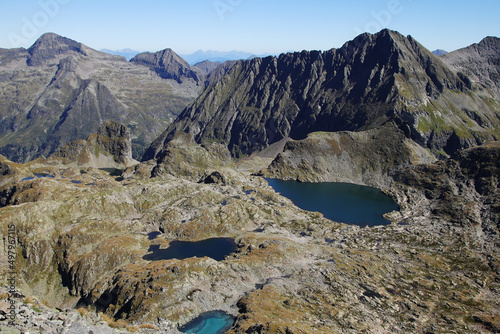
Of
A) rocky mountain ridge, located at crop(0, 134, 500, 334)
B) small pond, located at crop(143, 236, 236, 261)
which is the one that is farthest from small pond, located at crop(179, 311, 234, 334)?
small pond, located at crop(143, 236, 236, 261)

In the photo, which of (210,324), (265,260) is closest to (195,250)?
(265,260)

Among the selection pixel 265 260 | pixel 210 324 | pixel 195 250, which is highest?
pixel 265 260

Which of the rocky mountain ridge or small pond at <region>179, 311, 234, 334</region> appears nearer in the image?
small pond at <region>179, 311, 234, 334</region>

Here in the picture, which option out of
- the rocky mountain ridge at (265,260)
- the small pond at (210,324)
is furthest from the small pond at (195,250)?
the small pond at (210,324)

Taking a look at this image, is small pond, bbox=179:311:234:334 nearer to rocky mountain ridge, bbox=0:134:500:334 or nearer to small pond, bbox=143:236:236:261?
rocky mountain ridge, bbox=0:134:500:334

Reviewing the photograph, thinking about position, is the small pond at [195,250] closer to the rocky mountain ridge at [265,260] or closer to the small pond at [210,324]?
the rocky mountain ridge at [265,260]

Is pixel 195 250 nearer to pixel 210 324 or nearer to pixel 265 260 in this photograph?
pixel 265 260
